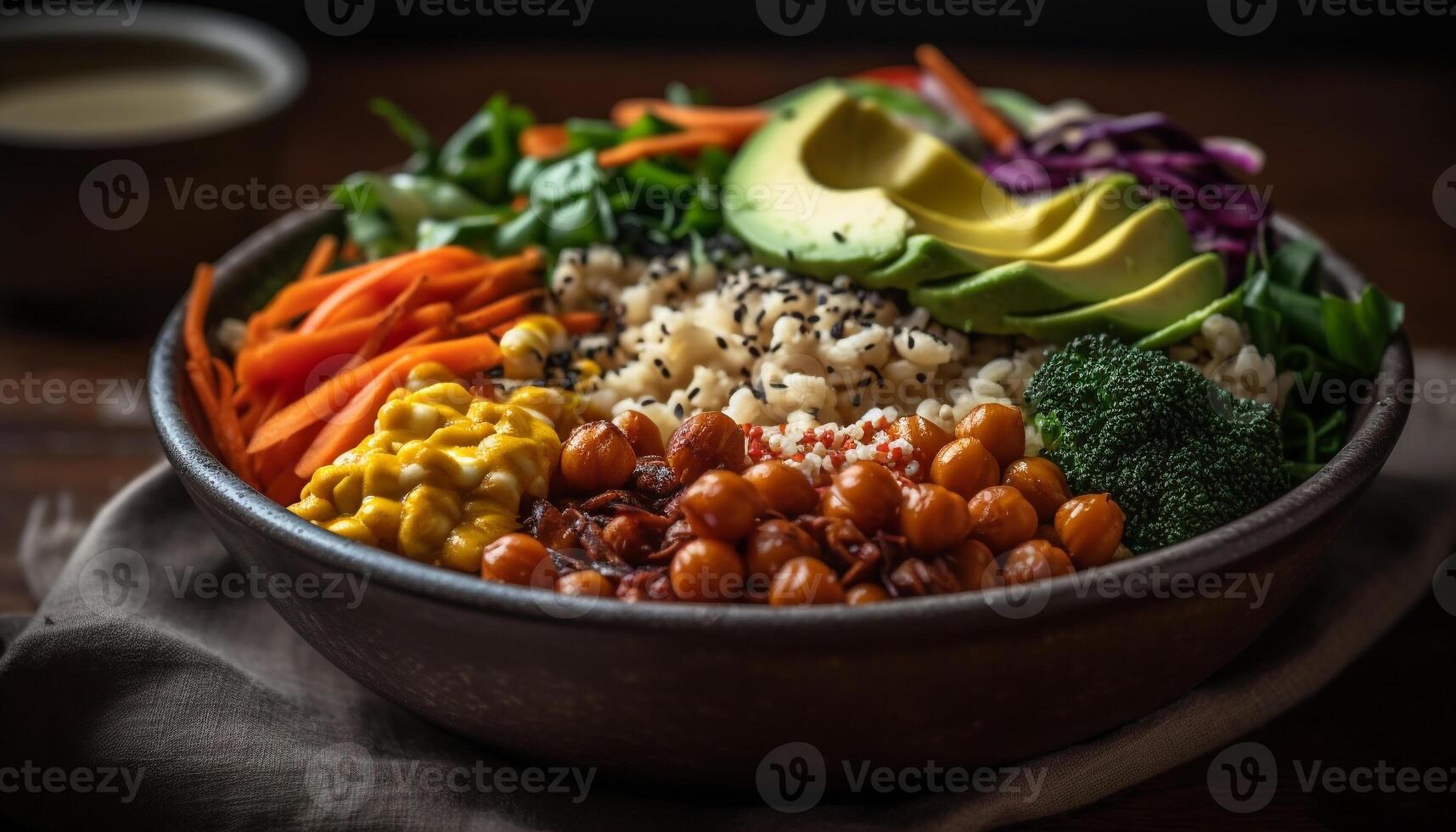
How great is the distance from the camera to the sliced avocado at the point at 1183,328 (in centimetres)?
275

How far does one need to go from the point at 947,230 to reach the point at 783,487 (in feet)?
3.28

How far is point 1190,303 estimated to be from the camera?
2855 millimetres

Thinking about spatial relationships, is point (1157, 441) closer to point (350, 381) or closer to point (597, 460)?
point (597, 460)

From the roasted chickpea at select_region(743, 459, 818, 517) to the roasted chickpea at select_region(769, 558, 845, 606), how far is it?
0.19 metres

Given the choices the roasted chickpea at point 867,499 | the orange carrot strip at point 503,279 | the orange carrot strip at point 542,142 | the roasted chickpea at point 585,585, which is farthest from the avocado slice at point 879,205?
the roasted chickpea at point 585,585

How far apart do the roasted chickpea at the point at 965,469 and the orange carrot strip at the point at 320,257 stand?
5.44 feet

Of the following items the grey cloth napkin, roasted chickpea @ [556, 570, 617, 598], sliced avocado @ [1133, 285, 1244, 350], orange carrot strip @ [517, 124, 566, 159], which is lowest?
the grey cloth napkin

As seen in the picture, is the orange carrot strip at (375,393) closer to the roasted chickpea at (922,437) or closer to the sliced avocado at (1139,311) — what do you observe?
the roasted chickpea at (922,437)

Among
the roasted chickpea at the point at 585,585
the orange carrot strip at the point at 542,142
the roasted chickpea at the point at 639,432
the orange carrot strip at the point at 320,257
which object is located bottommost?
the orange carrot strip at the point at 320,257

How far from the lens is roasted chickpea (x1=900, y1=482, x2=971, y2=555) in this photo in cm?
215

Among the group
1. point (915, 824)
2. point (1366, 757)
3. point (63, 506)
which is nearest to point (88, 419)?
point (63, 506)

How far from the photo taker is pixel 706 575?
210cm

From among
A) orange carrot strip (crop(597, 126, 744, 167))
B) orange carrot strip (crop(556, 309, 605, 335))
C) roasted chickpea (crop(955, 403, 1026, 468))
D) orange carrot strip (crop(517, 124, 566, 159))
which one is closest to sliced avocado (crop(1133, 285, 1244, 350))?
roasted chickpea (crop(955, 403, 1026, 468))

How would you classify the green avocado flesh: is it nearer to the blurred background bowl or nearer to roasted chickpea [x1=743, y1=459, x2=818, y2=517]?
roasted chickpea [x1=743, y1=459, x2=818, y2=517]
